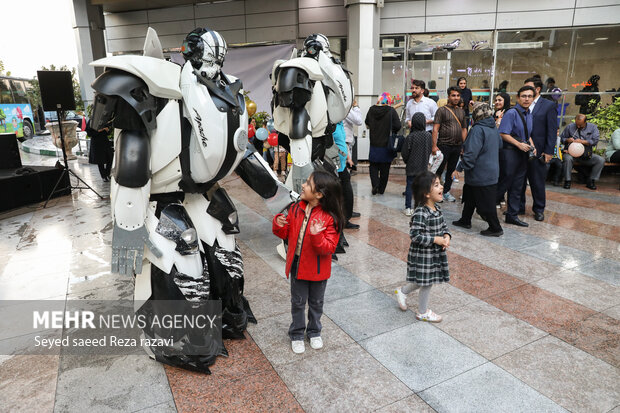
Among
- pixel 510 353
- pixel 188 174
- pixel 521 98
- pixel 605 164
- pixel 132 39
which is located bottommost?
pixel 510 353

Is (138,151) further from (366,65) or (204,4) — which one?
(204,4)

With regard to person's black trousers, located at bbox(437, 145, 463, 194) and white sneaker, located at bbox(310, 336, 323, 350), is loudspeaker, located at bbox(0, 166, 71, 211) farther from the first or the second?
person's black trousers, located at bbox(437, 145, 463, 194)

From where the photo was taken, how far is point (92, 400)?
241 cm

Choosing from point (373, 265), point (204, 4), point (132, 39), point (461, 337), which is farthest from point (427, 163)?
point (132, 39)

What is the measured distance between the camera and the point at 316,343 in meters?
2.90

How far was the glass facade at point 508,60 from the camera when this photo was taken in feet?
35.9

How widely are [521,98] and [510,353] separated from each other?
4.13 metres

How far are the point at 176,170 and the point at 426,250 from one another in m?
1.89

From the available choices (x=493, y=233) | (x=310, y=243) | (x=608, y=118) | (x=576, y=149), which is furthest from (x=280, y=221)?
(x=608, y=118)

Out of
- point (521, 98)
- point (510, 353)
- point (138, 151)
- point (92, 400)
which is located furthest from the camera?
point (521, 98)

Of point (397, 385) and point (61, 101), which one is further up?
point (61, 101)

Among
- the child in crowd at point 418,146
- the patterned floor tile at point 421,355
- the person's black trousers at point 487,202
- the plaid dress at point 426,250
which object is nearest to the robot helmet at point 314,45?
the plaid dress at point 426,250

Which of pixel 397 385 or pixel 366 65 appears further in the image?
pixel 366 65

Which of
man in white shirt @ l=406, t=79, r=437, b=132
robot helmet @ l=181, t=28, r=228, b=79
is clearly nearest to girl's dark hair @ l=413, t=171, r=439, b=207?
robot helmet @ l=181, t=28, r=228, b=79
